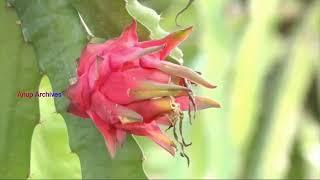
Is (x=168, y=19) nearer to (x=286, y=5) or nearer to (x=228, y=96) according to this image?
(x=228, y=96)

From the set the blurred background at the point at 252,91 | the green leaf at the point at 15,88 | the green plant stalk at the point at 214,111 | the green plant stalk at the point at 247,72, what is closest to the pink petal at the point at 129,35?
the green leaf at the point at 15,88

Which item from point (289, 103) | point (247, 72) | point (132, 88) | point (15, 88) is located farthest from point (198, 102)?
point (289, 103)

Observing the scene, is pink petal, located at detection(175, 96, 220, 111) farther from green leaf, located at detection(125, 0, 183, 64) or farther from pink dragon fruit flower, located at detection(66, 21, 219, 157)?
green leaf, located at detection(125, 0, 183, 64)

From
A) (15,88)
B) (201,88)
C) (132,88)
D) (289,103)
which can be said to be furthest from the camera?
(289,103)

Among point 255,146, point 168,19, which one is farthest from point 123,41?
point 255,146

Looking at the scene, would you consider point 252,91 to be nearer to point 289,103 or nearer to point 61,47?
point 289,103

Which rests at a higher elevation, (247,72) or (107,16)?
(107,16)

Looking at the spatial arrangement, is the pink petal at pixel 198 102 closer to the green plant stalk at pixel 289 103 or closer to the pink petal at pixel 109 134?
the pink petal at pixel 109 134
